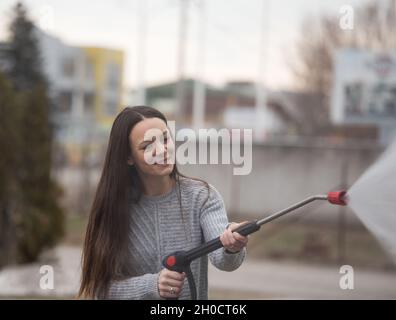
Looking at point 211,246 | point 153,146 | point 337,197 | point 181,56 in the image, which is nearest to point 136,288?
point 211,246

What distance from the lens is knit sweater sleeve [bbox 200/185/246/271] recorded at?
76.8 inches

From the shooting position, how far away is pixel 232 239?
1866mm

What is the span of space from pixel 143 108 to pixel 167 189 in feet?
0.62

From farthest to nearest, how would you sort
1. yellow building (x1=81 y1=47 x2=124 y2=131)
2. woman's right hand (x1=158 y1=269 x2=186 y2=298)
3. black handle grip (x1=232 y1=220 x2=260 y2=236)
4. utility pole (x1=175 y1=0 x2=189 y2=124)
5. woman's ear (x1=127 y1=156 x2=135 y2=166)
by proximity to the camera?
yellow building (x1=81 y1=47 x2=124 y2=131) < utility pole (x1=175 y1=0 x2=189 y2=124) < woman's ear (x1=127 y1=156 x2=135 y2=166) < woman's right hand (x1=158 y1=269 x2=186 y2=298) < black handle grip (x1=232 y1=220 x2=260 y2=236)

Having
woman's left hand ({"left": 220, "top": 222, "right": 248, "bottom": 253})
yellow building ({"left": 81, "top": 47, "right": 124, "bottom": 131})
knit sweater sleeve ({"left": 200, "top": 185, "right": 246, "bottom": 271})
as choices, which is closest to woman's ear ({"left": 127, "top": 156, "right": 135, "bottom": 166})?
knit sweater sleeve ({"left": 200, "top": 185, "right": 246, "bottom": 271})

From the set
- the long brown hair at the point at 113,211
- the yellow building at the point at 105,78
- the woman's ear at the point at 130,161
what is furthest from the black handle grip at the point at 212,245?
the yellow building at the point at 105,78

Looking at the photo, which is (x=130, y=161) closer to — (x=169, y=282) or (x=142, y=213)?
(x=142, y=213)

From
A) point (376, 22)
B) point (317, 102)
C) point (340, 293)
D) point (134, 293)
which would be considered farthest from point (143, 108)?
point (317, 102)

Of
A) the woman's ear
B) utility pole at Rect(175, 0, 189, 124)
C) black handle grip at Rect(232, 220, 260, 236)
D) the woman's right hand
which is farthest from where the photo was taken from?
utility pole at Rect(175, 0, 189, 124)

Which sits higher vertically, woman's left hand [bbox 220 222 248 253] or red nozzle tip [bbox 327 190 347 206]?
red nozzle tip [bbox 327 190 347 206]

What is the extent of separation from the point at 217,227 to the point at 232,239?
0.12 m

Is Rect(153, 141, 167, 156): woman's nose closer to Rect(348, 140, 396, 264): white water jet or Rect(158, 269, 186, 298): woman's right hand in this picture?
Rect(158, 269, 186, 298): woman's right hand

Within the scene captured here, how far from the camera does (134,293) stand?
2018 millimetres

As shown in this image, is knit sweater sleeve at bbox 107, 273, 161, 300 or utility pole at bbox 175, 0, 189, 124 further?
utility pole at bbox 175, 0, 189, 124
